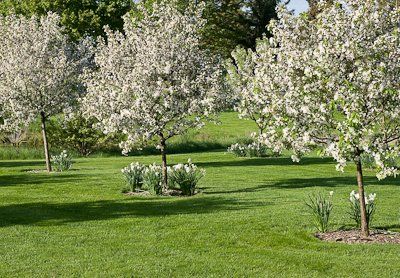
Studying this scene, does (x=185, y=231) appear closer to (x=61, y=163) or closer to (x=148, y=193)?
(x=148, y=193)

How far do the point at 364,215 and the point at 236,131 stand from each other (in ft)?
130

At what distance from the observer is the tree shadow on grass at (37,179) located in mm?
24344

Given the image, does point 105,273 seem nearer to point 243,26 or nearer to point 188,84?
point 188,84

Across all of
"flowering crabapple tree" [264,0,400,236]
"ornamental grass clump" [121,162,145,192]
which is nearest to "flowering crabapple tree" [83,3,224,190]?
"ornamental grass clump" [121,162,145,192]

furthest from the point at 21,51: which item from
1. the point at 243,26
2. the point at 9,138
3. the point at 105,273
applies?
the point at 243,26

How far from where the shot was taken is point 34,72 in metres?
27.6

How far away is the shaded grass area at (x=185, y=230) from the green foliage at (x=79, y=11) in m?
A: 39.9

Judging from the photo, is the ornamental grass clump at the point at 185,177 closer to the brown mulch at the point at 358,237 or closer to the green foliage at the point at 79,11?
the brown mulch at the point at 358,237

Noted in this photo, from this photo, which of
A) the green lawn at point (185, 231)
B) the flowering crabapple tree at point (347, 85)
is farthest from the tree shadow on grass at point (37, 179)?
the flowering crabapple tree at point (347, 85)

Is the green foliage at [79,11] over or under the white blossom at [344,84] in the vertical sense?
over

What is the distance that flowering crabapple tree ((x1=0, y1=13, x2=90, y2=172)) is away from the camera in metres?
27.6

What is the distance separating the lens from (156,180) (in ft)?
65.8

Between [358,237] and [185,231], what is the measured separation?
429 cm

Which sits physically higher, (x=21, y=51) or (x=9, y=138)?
(x=21, y=51)
